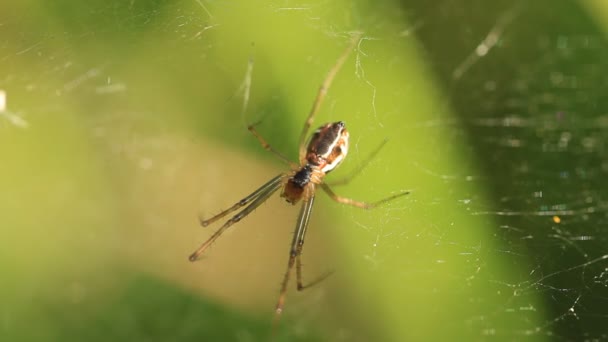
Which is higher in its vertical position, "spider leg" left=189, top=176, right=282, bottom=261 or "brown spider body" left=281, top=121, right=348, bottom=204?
"brown spider body" left=281, top=121, right=348, bottom=204

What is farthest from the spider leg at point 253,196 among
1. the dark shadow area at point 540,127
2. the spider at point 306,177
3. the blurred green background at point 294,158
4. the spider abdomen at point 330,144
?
the dark shadow area at point 540,127

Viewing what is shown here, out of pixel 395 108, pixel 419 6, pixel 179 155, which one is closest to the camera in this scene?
pixel 395 108

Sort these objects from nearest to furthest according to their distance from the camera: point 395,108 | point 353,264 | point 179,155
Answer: point 395,108 → point 353,264 → point 179,155

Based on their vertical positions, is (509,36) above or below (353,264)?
above

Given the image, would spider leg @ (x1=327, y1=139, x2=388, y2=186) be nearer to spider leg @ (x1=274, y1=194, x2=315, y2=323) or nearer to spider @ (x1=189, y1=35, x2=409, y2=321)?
spider @ (x1=189, y1=35, x2=409, y2=321)

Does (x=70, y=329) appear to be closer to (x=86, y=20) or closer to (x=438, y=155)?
(x=86, y=20)

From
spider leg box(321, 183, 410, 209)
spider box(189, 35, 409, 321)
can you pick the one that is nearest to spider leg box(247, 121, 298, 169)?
spider box(189, 35, 409, 321)

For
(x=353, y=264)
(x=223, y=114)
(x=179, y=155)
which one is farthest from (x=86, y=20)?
(x=353, y=264)
